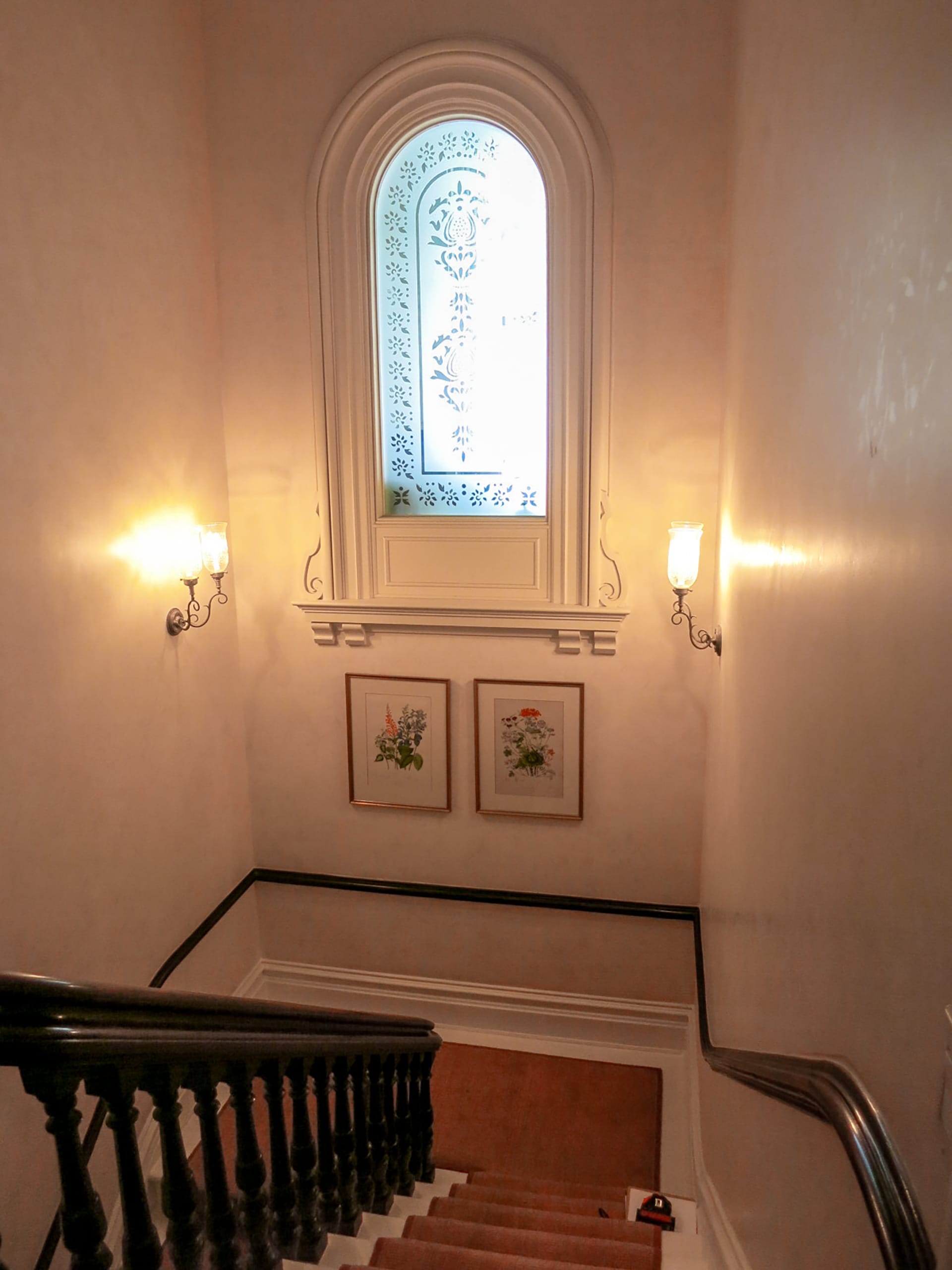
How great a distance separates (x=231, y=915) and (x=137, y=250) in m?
3.18

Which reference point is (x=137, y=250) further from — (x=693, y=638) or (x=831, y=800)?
(x=831, y=800)

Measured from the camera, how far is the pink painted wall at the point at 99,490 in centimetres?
314

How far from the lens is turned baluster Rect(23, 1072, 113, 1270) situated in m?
1.13

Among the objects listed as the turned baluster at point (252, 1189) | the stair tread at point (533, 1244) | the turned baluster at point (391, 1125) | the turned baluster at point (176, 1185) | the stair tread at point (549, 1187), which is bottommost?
the stair tread at point (549, 1187)

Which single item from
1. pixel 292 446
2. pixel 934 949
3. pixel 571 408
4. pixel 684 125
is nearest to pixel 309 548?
pixel 292 446

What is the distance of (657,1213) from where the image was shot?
3.47m

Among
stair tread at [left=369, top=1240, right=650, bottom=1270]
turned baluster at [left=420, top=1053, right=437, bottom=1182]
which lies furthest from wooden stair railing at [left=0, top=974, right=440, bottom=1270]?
turned baluster at [left=420, top=1053, right=437, bottom=1182]

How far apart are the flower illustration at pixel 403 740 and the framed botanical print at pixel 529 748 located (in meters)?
0.30

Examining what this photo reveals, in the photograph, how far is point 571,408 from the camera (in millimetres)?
4285

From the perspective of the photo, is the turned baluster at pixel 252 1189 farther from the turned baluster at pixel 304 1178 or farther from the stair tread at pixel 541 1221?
the stair tread at pixel 541 1221

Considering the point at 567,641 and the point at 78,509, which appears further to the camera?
the point at 567,641

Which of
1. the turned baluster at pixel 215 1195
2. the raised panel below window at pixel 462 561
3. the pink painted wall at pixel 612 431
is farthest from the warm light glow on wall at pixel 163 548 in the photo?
the turned baluster at pixel 215 1195

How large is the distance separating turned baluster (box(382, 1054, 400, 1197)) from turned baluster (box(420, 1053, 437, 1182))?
31 cm

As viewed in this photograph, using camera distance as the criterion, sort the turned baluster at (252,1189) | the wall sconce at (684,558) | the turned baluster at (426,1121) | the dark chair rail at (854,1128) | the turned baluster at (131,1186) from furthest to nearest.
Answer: the wall sconce at (684,558) → the turned baluster at (426,1121) → the turned baluster at (252,1189) → the turned baluster at (131,1186) → the dark chair rail at (854,1128)
